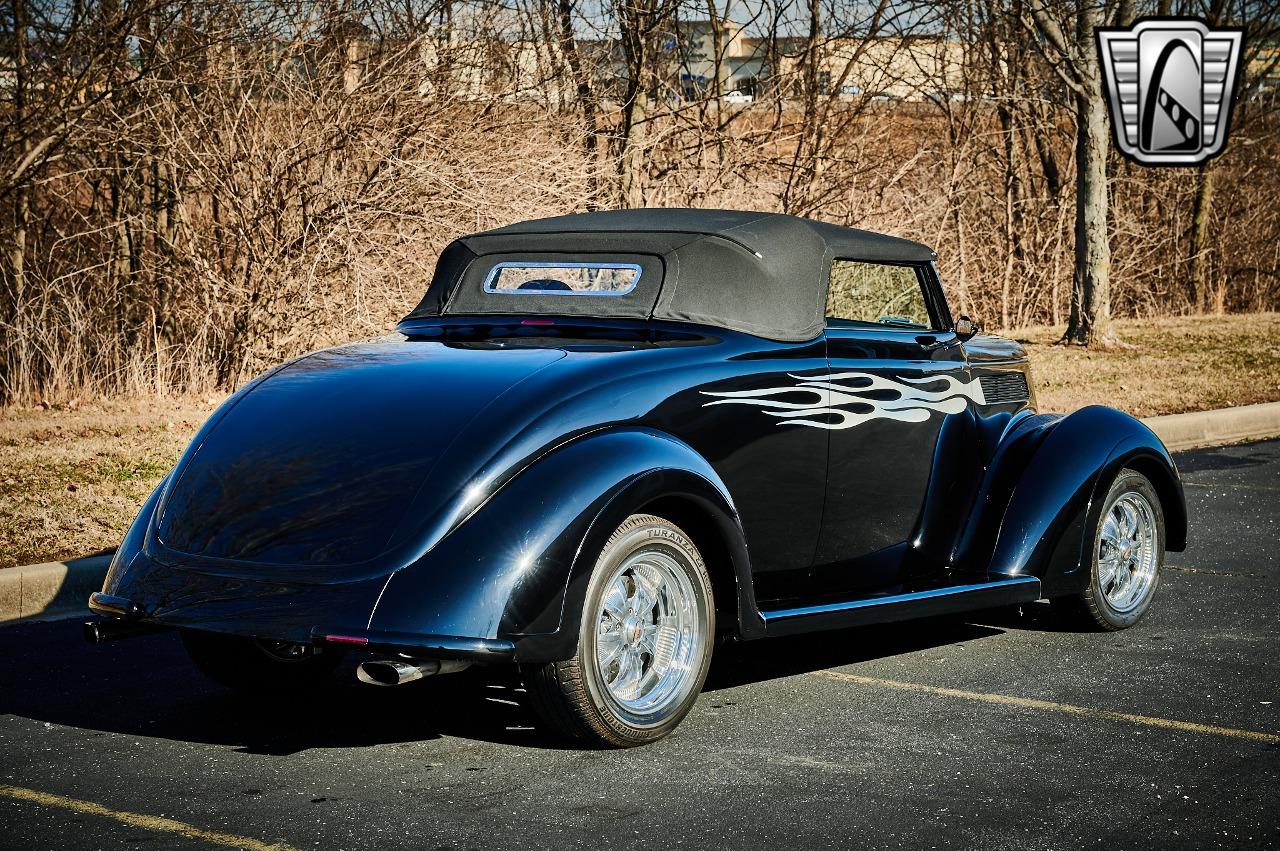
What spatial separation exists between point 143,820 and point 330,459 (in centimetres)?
123

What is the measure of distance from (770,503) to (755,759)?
100 centimetres

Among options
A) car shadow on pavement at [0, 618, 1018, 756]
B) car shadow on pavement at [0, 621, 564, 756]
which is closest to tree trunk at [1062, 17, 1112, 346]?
car shadow on pavement at [0, 618, 1018, 756]

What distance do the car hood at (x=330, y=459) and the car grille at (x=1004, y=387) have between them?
7.21 ft

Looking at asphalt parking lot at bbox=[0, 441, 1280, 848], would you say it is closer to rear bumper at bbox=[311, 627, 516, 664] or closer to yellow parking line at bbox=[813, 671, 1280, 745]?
yellow parking line at bbox=[813, 671, 1280, 745]

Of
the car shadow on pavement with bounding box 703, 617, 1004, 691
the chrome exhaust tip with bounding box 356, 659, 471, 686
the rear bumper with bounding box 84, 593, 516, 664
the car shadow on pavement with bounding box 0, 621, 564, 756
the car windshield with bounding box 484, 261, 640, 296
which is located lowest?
the car shadow on pavement with bounding box 703, 617, 1004, 691

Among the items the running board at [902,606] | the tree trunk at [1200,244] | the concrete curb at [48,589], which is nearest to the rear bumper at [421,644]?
the running board at [902,606]

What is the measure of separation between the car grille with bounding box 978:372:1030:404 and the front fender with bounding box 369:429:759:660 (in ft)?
7.21

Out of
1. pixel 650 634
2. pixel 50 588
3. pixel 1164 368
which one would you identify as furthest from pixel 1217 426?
pixel 50 588

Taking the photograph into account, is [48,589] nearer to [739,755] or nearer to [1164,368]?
[739,755]

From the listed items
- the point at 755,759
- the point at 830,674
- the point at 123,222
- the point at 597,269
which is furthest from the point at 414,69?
the point at 755,759

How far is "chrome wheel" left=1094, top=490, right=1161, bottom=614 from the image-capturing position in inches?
259

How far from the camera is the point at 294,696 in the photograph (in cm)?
564

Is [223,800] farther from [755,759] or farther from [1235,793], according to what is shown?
[1235,793]

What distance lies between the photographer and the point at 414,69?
13555mm
